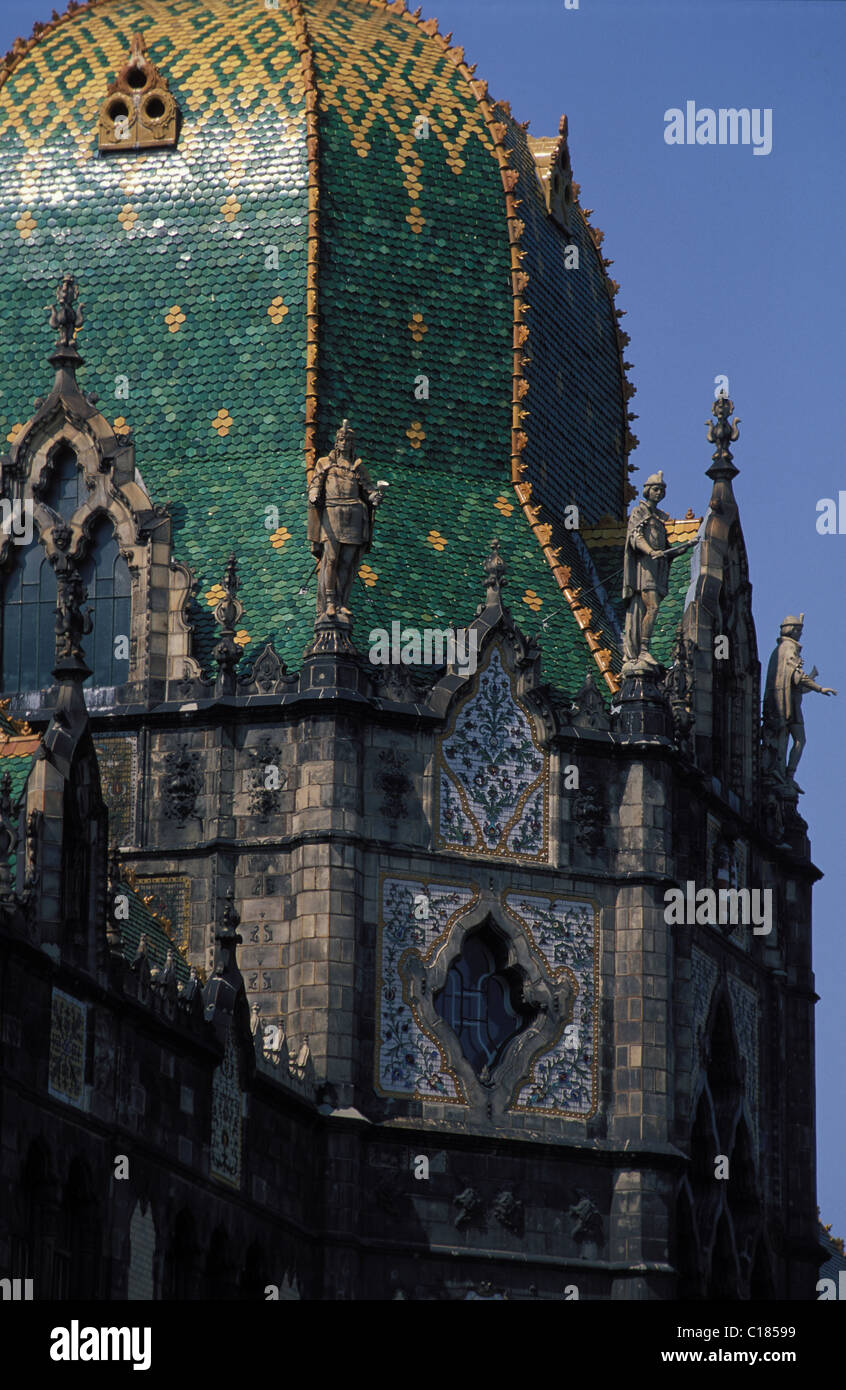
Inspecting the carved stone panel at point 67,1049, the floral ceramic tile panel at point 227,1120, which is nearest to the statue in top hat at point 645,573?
the floral ceramic tile panel at point 227,1120

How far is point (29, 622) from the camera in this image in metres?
60.3

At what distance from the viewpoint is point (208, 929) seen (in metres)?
57.7

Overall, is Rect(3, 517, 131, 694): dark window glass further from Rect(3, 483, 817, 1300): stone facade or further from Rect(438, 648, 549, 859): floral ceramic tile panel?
Rect(438, 648, 549, 859): floral ceramic tile panel

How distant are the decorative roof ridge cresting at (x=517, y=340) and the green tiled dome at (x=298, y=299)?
0.41 ft

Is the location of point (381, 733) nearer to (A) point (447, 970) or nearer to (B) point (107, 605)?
(A) point (447, 970)

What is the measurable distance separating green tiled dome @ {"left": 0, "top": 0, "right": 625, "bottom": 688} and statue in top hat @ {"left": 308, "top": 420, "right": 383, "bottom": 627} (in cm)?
130

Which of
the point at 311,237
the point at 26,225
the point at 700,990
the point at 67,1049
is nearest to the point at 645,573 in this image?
the point at 700,990

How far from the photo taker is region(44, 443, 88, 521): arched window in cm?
6084

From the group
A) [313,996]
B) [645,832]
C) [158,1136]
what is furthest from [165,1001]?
[645,832]

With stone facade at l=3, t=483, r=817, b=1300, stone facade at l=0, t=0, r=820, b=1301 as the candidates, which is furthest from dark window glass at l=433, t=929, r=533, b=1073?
stone facade at l=3, t=483, r=817, b=1300

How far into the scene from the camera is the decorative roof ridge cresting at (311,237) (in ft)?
203

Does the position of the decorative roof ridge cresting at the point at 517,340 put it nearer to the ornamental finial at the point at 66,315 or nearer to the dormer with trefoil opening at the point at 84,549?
the dormer with trefoil opening at the point at 84,549

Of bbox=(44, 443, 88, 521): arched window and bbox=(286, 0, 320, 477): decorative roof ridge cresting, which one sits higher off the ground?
bbox=(286, 0, 320, 477): decorative roof ridge cresting
